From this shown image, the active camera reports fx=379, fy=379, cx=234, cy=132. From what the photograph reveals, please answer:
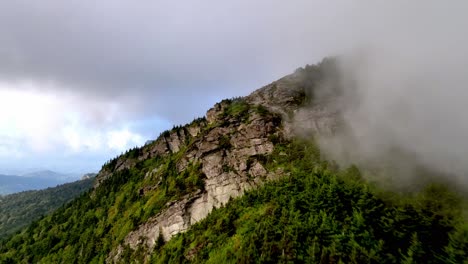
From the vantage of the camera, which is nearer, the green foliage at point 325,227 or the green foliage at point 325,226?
the green foliage at point 325,227

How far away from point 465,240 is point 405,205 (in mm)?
39161

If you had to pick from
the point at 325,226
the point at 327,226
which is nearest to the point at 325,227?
the point at 325,226

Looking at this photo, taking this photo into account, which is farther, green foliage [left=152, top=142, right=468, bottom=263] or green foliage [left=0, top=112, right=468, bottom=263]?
green foliage [left=0, top=112, right=468, bottom=263]

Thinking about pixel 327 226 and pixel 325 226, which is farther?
pixel 327 226

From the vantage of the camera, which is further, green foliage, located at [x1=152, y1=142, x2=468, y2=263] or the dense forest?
the dense forest

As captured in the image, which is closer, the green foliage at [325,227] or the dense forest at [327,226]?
the green foliage at [325,227]

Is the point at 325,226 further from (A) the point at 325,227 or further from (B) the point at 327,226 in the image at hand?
(B) the point at 327,226

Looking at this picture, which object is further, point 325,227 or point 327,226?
point 327,226

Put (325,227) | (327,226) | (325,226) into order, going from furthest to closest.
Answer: (327,226)
(325,226)
(325,227)

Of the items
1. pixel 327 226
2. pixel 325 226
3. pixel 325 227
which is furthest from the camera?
pixel 327 226

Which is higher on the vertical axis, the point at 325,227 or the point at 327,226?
the point at 325,227

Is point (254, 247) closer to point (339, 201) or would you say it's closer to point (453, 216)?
point (339, 201)

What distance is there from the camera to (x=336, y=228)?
136625 millimetres

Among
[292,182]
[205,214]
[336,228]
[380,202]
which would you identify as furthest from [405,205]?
[205,214]
